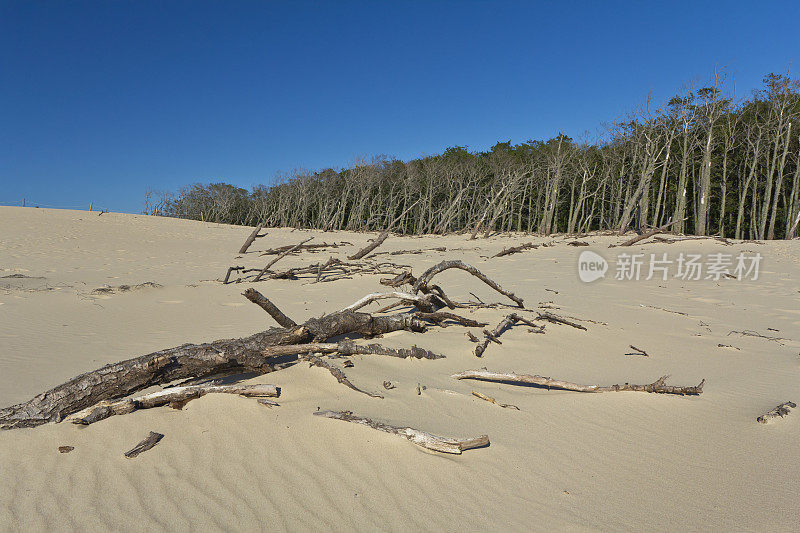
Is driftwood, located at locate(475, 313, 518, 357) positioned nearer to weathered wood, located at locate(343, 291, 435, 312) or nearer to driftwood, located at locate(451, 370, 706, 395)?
driftwood, located at locate(451, 370, 706, 395)

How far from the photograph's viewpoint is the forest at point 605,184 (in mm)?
24328

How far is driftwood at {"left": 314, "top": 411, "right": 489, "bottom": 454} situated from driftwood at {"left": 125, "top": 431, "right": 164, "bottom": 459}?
90 centimetres

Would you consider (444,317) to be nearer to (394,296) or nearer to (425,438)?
(394,296)

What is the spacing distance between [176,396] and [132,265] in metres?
11.6

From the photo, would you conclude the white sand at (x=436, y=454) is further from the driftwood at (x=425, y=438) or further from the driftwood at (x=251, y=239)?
the driftwood at (x=251, y=239)

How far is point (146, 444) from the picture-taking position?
2168mm

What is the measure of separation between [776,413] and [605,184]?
37.1 metres

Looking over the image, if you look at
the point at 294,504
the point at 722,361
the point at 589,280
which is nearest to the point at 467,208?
the point at 589,280

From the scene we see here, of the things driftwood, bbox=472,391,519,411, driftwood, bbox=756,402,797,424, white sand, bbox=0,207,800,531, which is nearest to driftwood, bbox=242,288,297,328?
white sand, bbox=0,207,800,531

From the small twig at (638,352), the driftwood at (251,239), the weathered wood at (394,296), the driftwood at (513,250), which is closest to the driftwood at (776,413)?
the small twig at (638,352)

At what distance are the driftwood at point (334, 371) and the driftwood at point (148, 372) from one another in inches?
7.9

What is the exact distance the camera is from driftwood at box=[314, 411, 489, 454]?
2.27 metres

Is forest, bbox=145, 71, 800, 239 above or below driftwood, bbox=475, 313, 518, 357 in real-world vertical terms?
above

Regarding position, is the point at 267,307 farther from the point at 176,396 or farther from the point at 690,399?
the point at 690,399
